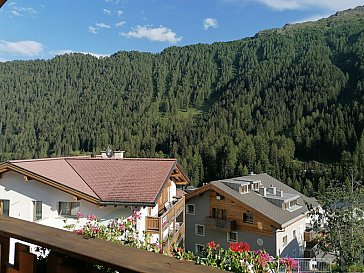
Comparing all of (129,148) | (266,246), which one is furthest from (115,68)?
(266,246)

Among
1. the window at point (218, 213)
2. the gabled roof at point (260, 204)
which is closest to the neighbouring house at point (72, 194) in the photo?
the gabled roof at point (260, 204)

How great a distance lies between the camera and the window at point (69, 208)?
10227 mm

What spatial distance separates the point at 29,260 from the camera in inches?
48.6

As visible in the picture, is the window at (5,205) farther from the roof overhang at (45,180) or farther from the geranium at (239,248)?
the geranium at (239,248)

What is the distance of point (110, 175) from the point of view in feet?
38.4

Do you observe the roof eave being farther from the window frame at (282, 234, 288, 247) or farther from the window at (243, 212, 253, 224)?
the window frame at (282, 234, 288, 247)

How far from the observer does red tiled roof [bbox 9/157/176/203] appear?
401 inches

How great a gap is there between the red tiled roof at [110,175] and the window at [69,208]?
51cm

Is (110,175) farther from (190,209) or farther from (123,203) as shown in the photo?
(190,209)

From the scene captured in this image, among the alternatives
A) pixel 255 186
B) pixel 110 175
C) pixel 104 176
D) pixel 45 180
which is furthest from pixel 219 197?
pixel 45 180

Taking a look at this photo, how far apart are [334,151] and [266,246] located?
58.0 metres

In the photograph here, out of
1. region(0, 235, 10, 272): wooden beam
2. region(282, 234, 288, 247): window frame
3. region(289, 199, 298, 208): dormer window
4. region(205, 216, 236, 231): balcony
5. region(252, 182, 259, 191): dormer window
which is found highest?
region(0, 235, 10, 272): wooden beam

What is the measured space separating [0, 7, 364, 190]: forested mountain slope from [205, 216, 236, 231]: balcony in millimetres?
38038

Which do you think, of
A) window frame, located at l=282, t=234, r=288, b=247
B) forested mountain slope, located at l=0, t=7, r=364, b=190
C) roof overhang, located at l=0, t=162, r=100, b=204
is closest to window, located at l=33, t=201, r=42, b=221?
roof overhang, located at l=0, t=162, r=100, b=204
